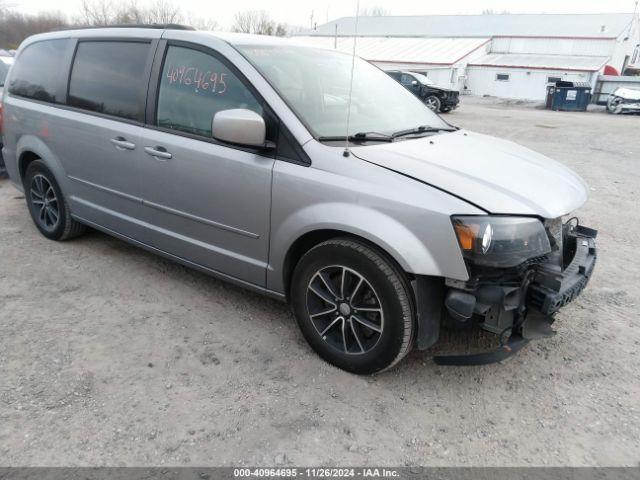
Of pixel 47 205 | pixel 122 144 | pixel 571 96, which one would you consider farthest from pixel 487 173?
pixel 571 96

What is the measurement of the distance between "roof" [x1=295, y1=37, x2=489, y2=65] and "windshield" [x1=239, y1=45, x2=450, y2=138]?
3496cm

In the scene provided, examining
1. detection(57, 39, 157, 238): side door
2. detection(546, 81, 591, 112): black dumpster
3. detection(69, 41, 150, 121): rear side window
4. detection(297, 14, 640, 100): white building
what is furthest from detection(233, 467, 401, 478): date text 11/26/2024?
detection(297, 14, 640, 100): white building

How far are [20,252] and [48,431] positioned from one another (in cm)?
253

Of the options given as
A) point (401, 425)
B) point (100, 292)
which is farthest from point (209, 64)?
point (401, 425)

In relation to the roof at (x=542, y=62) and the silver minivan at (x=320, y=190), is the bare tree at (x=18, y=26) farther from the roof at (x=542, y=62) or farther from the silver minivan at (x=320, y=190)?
the silver minivan at (x=320, y=190)

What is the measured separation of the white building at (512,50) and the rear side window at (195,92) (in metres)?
33.7

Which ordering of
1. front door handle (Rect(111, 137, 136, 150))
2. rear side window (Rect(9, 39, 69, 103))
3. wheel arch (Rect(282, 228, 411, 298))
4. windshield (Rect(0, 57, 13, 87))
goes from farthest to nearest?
1. windshield (Rect(0, 57, 13, 87))
2. rear side window (Rect(9, 39, 69, 103))
3. front door handle (Rect(111, 137, 136, 150))
4. wheel arch (Rect(282, 228, 411, 298))

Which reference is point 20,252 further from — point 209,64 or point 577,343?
point 577,343

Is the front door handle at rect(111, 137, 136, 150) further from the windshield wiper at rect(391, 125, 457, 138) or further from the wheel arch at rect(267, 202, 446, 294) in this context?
the windshield wiper at rect(391, 125, 457, 138)

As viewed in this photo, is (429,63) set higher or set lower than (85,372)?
higher

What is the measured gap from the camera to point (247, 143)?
8.68ft

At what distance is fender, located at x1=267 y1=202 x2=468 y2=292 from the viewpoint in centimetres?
226

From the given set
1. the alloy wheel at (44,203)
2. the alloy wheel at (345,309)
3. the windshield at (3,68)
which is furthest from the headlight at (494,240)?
the windshield at (3,68)

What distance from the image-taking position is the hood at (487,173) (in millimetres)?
2328
